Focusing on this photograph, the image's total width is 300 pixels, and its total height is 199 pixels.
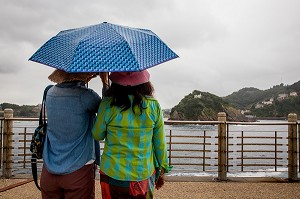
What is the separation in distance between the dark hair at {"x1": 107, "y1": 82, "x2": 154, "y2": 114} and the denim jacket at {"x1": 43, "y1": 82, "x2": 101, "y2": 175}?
6.3 inches

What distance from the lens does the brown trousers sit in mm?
1881

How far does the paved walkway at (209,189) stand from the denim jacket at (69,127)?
3.17 m

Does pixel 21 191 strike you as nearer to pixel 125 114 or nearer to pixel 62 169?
pixel 62 169

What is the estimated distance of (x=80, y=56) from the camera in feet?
5.81

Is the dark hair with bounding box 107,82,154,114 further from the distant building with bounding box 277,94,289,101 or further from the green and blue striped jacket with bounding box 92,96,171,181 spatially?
the distant building with bounding box 277,94,289,101

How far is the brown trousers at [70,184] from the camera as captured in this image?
1.88 metres

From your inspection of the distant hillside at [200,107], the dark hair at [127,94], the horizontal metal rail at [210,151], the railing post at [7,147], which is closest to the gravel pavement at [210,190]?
the railing post at [7,147]

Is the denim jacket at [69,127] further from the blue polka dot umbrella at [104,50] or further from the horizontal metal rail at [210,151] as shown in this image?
the horizontal metal rail at [210,151]

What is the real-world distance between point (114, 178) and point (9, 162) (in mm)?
5083

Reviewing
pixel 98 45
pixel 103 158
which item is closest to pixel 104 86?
pixel 98 45

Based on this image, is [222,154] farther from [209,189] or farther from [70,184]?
[70,184]

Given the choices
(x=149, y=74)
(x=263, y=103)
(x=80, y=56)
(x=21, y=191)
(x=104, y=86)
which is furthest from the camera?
(x=263, y=103)

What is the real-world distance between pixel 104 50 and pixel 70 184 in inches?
31.2

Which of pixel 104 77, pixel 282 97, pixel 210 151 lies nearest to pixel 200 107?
pixel 282 97
